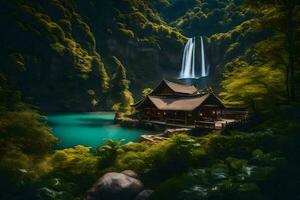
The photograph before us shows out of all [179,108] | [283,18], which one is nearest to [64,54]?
[179,108]

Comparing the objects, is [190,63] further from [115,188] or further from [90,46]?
[115,188]

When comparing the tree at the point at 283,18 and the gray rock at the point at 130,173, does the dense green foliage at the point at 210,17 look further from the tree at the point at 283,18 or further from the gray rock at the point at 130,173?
the gray rock at the point at 130,173

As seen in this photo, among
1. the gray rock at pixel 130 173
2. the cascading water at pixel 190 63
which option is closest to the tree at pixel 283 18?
the gray rock at pixel 130 173

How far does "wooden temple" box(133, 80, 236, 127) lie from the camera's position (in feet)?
147

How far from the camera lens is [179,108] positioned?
1785 inches

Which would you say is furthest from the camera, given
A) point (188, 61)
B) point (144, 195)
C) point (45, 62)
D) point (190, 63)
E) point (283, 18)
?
point (188, 61)

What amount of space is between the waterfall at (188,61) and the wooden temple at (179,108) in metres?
60.9

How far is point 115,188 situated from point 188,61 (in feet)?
368

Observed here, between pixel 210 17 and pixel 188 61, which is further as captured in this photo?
pixel 210 17

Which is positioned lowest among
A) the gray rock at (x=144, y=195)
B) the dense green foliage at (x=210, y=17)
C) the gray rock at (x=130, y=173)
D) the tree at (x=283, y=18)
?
the gray rock at (x=144, y=195)

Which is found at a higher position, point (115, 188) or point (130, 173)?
point (130, 173)

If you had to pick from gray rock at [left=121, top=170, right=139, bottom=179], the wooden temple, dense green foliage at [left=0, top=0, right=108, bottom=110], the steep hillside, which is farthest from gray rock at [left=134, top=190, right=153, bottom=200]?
dense green foliage at [left=0, top=0, right=108, bottom=110]

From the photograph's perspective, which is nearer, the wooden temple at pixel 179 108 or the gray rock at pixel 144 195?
the gray rock at pixel 144 195

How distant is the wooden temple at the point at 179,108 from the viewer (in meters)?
44.7
